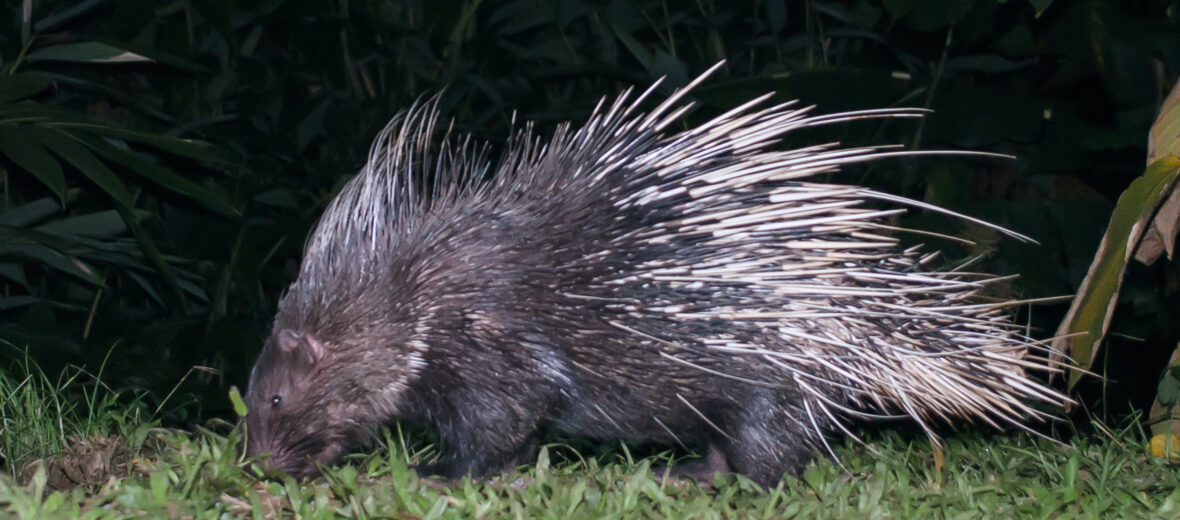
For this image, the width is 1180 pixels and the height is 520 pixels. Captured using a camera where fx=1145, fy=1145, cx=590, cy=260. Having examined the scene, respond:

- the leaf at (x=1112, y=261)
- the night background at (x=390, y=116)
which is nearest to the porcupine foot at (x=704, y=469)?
the leaf at (x=1112, y=261)

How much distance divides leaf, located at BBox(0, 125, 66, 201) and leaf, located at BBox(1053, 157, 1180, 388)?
6.72 feet

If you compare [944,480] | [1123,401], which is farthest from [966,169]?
[944,480]

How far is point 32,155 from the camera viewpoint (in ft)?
8.25

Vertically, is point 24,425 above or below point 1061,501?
above

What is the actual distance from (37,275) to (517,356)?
2583mm

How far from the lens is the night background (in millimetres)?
3141

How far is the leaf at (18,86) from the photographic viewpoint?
8.80ft

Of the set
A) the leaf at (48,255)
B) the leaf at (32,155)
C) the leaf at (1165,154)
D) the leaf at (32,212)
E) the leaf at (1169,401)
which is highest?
the leaf at (32,155)

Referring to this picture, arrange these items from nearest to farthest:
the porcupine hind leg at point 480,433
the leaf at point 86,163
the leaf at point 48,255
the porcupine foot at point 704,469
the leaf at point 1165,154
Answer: the leaf at point 1165,154
the porcupine hind leg at point 480,433
the porcupine foot at point 704,469
the leaf at point 86,163
the leaf at point 48,255

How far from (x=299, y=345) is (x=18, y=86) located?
104 cm

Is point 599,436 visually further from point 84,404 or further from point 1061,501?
point 84,404

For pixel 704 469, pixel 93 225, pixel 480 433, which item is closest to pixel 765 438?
pixel 704 469

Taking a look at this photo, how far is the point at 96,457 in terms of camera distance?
2.37 m

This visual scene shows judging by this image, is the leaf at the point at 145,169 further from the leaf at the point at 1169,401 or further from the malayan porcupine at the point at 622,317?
the leaf at the point at 1169,401
